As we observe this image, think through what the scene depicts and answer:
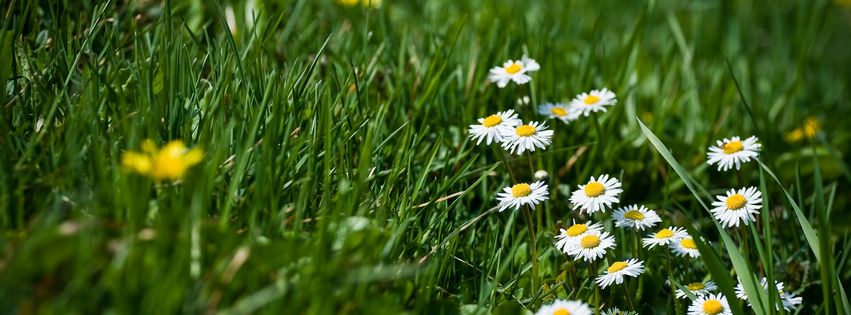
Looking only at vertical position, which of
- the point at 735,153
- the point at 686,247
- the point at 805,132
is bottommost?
the point at 686,247

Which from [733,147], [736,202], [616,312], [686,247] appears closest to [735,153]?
[733,147]

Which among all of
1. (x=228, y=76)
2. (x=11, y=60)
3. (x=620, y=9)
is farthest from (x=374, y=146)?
(x=620, y=9)

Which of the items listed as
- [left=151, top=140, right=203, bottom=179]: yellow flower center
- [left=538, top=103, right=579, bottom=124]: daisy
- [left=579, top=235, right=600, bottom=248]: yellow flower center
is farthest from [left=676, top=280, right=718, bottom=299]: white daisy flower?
[left=151, top=140, right=203, bottom=179]: yellow flower center

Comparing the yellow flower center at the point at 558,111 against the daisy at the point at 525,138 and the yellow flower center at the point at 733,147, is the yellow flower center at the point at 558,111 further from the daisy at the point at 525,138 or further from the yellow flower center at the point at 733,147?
the yellow flower center at the point at 733,147

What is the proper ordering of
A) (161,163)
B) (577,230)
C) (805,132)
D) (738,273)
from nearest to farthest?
1. (161,163)
2. (738,273)
3. (577,230)
4. (805,132)

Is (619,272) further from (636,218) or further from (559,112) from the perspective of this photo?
(559,112)

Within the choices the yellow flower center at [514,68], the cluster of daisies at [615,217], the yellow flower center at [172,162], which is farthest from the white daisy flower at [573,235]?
the yellow flower center at [172,162]
